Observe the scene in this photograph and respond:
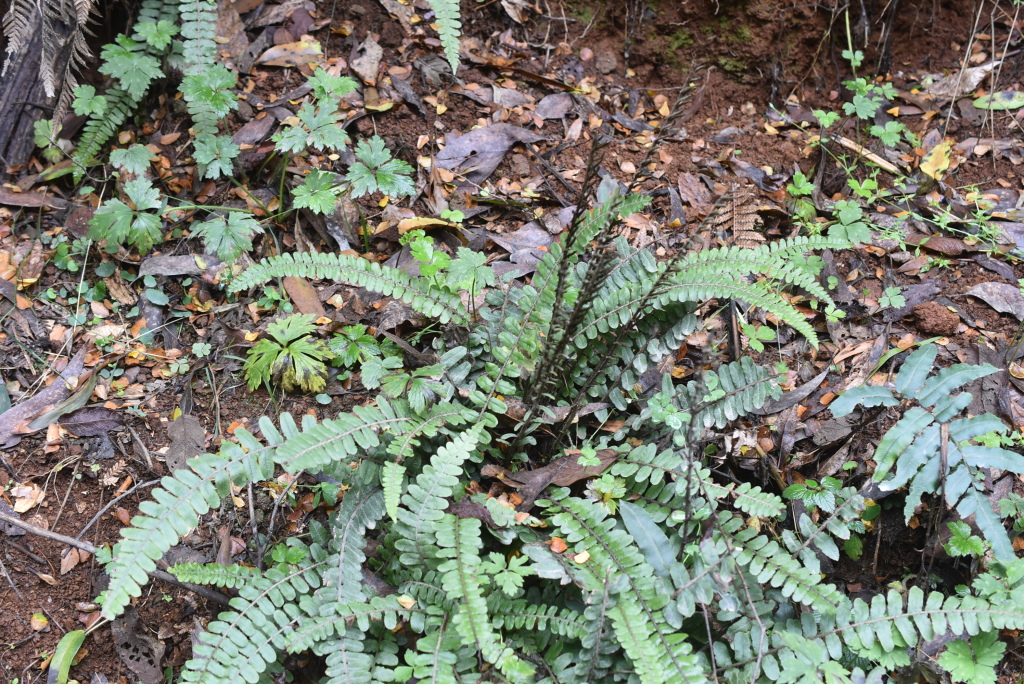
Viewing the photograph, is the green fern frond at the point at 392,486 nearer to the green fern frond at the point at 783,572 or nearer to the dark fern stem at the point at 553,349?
the dark fern stem at the point at 553,349

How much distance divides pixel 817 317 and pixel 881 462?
1.08 m

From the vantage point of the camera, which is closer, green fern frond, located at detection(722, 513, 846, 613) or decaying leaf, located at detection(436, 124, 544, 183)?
green fern frond, located at detection(722, 513, 846, 613)

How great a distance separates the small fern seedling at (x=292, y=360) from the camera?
296 cm

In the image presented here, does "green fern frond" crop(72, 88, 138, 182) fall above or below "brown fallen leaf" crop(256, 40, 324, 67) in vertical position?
below

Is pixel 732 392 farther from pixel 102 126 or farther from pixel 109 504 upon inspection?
pixel 102 126

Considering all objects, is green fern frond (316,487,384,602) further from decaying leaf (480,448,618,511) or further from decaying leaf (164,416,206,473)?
decaying leaf (164,416,206,473)

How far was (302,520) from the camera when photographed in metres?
2.79

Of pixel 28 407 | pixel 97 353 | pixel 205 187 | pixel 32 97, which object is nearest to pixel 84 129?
pixel 32 97

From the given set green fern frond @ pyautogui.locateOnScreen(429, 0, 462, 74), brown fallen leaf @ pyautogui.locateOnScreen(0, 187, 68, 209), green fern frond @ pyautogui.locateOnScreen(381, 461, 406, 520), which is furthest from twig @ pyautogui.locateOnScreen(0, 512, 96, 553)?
green fern frond @ pyautogui.locateOnScreen(429, 0, 462, 74)

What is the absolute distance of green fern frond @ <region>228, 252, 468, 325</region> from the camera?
281 centimetres

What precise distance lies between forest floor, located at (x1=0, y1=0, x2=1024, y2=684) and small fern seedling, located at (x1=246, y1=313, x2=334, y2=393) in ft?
0.30

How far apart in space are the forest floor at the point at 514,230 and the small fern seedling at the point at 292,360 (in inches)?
3.6

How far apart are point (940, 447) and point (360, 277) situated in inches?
84.7

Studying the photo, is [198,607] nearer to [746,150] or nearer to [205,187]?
[205,187]
